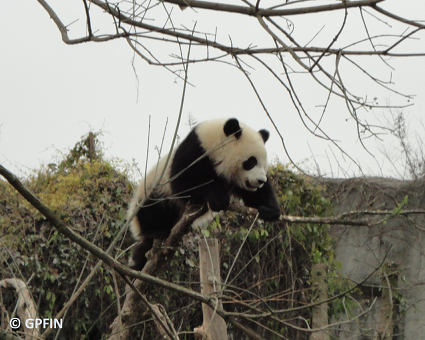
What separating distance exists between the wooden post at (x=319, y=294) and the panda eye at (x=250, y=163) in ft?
6.81

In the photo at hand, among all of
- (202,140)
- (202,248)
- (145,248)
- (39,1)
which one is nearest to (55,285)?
(145,248)

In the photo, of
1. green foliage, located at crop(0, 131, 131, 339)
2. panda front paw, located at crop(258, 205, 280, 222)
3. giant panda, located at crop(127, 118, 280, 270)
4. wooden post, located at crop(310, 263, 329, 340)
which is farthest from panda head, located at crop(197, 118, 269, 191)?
wooden post, located at crop(310, 263, 329, 340)

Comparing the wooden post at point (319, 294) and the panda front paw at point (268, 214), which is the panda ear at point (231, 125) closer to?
the panda front paw at point (268, 214)

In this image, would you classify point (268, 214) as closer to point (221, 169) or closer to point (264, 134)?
point (221, 169)

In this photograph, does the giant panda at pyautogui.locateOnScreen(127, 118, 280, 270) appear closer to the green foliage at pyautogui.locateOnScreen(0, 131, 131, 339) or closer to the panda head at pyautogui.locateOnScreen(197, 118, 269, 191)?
the panda head at pyautogui.locateOnScreen(197, 118, 269, 191)

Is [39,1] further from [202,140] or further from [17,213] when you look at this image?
[17,213]

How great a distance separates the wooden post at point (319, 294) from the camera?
16.3ft

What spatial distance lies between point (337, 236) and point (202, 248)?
4.30 m

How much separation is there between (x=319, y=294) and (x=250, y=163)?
7.89 ft

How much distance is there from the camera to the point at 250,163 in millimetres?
3740

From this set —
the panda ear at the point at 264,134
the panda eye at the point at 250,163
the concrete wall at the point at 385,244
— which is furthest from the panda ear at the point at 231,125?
the concrete wall at the point at 385,244

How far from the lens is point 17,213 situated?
4855 millimetres

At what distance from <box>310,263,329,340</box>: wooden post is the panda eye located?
6.81 feet

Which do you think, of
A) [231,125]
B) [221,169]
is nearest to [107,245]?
[221,169]
